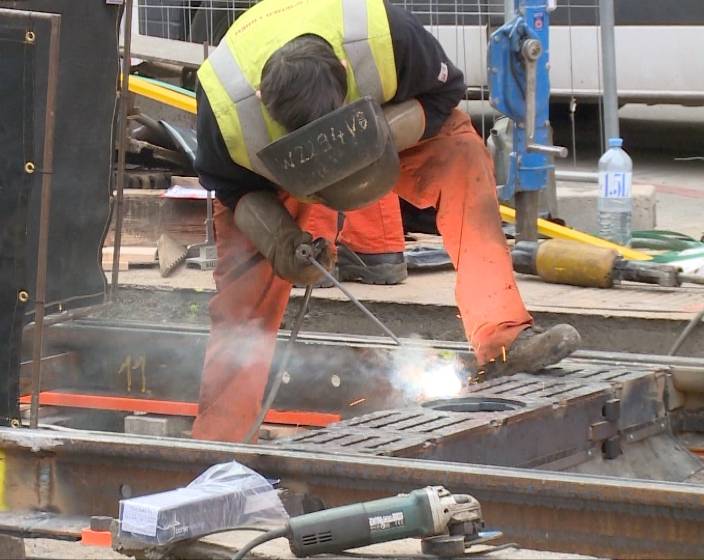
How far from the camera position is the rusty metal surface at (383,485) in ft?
10.7

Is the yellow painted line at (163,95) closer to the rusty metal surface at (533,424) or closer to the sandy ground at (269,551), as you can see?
the rusty metal surface at (533,424)

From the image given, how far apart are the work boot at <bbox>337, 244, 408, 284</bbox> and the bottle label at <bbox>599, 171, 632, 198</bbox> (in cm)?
143

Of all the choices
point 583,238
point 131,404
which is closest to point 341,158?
point 131,404

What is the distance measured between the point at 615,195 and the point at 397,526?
211 inches

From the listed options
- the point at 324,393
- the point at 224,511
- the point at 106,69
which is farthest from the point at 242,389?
the point at 224,511

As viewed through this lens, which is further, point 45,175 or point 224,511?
point 45,175

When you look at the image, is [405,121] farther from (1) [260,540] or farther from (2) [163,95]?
(2) [163,95]

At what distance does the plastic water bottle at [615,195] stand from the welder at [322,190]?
2898mm

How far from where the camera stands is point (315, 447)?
3.70m

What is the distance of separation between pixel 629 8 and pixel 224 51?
21.5 ft

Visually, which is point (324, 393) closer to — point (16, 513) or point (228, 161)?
point (228, 161)

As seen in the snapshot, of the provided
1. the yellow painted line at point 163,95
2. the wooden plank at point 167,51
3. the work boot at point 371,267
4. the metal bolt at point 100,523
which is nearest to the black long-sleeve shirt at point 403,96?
the metal bolt at point 100,523

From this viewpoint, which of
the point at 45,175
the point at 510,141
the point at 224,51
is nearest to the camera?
the point at 45,175

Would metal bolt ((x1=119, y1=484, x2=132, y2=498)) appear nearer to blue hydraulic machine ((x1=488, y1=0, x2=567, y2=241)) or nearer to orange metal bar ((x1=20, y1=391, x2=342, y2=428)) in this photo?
orange metal bar ((x1=20, y1=391, x2=342, y2=428))
